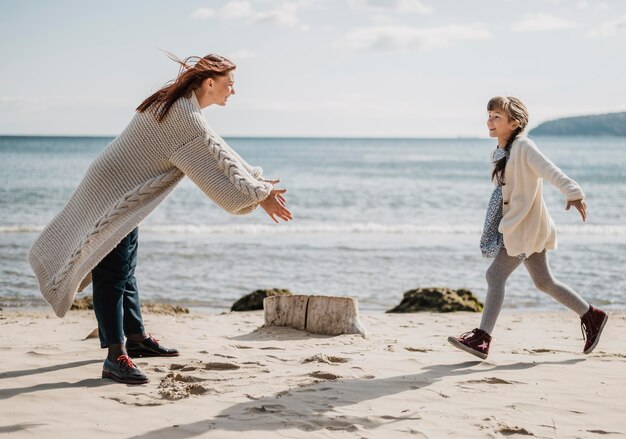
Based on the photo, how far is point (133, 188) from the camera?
4.32m

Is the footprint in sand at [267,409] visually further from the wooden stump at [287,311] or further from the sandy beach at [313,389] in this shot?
the wooden stump at [287,311]

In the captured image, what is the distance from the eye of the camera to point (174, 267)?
13.0m

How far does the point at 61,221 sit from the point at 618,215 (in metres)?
23.0

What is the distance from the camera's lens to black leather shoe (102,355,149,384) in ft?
14.3

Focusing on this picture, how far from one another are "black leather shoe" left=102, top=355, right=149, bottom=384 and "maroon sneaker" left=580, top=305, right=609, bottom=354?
3081 millimetres

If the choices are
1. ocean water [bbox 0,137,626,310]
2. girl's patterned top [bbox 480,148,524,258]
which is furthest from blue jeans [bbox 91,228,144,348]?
ocean water [bbox 0,137,626,310]

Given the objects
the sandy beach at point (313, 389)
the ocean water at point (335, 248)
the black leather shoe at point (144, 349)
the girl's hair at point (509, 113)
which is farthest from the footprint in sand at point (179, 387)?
the ocean water at point (335, 248)

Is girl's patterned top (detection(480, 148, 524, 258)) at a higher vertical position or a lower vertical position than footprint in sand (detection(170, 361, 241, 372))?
higher

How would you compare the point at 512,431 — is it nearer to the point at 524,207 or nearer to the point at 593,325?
the point at 524,207

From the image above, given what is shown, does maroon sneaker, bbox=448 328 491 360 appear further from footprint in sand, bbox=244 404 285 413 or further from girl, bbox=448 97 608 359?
footprint in sand, bbox=244 404 285 413

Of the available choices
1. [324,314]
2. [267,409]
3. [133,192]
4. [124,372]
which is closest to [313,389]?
[267,409]

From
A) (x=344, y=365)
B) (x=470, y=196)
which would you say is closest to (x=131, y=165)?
(x=344, y=365)

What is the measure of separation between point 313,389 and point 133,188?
1538 mm

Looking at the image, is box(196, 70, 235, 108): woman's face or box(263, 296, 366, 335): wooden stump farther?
box(263, 296, 366, 335): wooden stump
